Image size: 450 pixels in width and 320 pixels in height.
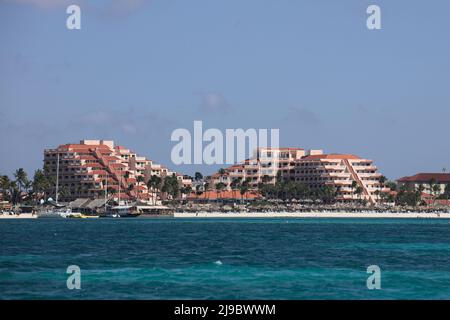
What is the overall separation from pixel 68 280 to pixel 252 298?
13208 millimetres

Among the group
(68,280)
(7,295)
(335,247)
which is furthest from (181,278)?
(335,247)

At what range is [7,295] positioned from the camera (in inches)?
2125

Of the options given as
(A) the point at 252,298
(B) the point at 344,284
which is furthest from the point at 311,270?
(A) the point at 252,298
